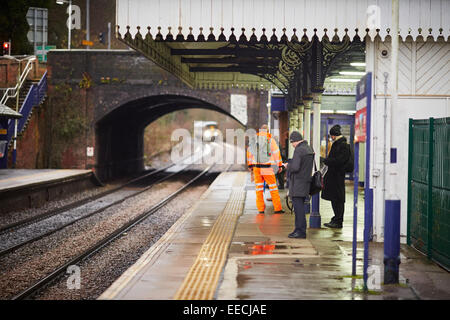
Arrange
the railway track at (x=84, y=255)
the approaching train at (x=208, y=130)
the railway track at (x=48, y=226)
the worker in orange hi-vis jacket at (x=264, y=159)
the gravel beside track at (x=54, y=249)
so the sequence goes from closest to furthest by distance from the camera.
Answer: the railway track at (x=84, y=255)
the gravel beside track at (x=54, y=249)
the railway track at (x=48, y=226)
the worker in orange hi-vis jacket at (x=264, y=159)
the approaching train at (x=208, y=130)

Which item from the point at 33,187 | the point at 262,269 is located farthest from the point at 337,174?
→ the point at 33,187

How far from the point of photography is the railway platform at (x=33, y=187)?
16772 millimetres

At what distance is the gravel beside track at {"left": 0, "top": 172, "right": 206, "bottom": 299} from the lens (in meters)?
8.92

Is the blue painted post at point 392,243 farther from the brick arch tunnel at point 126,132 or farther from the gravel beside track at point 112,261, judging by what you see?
the brick arch tunnel at point 126,132

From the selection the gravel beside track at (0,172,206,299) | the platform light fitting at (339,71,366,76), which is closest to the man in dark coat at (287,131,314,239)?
the gravel beside track at (0,172,206,299)

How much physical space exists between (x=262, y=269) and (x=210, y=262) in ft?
2.72

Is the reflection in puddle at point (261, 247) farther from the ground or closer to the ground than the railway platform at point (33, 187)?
closer to the ground

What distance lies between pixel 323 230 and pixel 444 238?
3365mm

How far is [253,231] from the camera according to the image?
10539 mm

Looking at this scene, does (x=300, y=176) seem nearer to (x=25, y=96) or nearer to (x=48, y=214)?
(x=48, y=214)

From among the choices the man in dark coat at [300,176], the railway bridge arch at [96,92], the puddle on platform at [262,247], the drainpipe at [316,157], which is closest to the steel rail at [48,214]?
the railway bridge arch at [96,92]

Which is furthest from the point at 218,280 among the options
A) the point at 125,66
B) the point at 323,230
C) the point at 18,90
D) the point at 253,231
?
the point at 18,90

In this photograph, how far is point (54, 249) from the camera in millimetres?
11391
